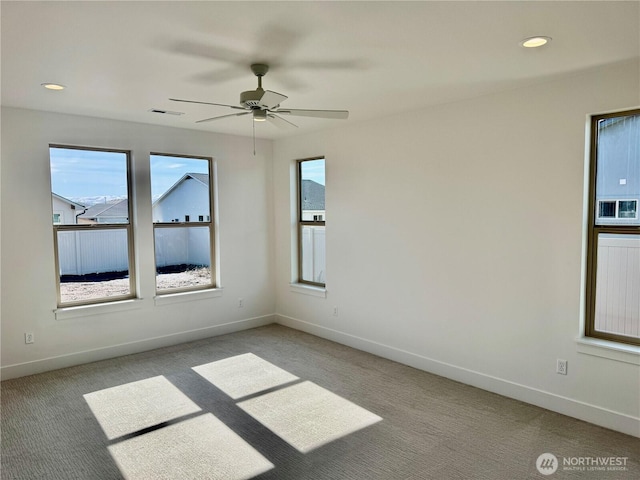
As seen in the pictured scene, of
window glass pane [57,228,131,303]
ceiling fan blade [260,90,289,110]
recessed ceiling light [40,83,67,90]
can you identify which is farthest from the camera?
window glass pane [57,228,131,303]

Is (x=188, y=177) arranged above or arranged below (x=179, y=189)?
above

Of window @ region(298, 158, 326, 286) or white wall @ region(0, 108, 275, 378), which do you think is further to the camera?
window @ region(298, 158, 326, 286)

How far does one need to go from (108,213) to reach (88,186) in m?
0.35

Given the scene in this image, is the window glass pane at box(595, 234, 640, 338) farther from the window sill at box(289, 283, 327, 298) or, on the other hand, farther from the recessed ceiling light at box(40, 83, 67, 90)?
the recessed ceiling light at box(40, 83, 67, 90)

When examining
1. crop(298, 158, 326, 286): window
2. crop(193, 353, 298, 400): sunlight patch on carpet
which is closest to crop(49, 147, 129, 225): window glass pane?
crop(193, 353, 298, 400): sunlight patch on carpet

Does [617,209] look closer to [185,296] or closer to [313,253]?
[313,253]

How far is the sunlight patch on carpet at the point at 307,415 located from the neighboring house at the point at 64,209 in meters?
2.69

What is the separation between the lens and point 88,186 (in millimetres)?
4492

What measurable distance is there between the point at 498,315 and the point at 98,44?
3566 millimetres

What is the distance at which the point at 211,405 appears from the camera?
3.45m

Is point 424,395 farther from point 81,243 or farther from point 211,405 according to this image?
point 81,243

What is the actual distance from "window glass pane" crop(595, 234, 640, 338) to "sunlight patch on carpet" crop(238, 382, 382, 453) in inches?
74.5

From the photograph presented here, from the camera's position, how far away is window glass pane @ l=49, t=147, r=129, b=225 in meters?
4.31

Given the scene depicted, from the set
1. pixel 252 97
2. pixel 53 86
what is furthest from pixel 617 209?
pixel 53 86
